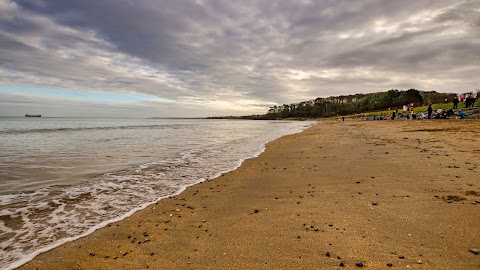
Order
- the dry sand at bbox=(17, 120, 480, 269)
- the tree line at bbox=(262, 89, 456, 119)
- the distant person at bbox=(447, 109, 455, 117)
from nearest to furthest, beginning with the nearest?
the dry sand at bbox=(17, 120, 480, 269), the distant person at bbox=(447, 109, 455, 117), the tree line at bbox=(262, 89, 456, 119)

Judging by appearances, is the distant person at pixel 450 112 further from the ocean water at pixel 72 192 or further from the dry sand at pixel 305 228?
the ocean water at pixel 72 192

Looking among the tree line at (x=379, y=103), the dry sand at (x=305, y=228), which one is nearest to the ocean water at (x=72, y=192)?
the dry sand at (x=305, y=228)

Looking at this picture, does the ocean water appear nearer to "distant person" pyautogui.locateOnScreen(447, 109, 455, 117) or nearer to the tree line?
"distant person" pyautogui.locateOnScreen(447, 109, 455, 117)

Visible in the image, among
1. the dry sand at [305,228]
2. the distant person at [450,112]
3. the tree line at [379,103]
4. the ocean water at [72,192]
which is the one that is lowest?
the ocean water at [72,192]

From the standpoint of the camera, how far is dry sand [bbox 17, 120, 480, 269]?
305cm

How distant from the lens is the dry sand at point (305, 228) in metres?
3.05

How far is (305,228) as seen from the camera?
3883mm

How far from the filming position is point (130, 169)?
9.88 meters

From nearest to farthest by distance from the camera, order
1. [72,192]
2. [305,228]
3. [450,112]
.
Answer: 1. [305,228]
2. [72,192]
3. [450,112]

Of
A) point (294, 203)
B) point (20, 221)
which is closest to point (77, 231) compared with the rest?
point (20, 221)

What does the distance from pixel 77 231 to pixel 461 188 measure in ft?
24.6

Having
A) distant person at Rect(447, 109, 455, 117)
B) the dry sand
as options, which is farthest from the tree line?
the dry sand

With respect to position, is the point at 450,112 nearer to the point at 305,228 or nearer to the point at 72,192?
the point at 305,228

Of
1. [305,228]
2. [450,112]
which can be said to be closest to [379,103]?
[450,112]
